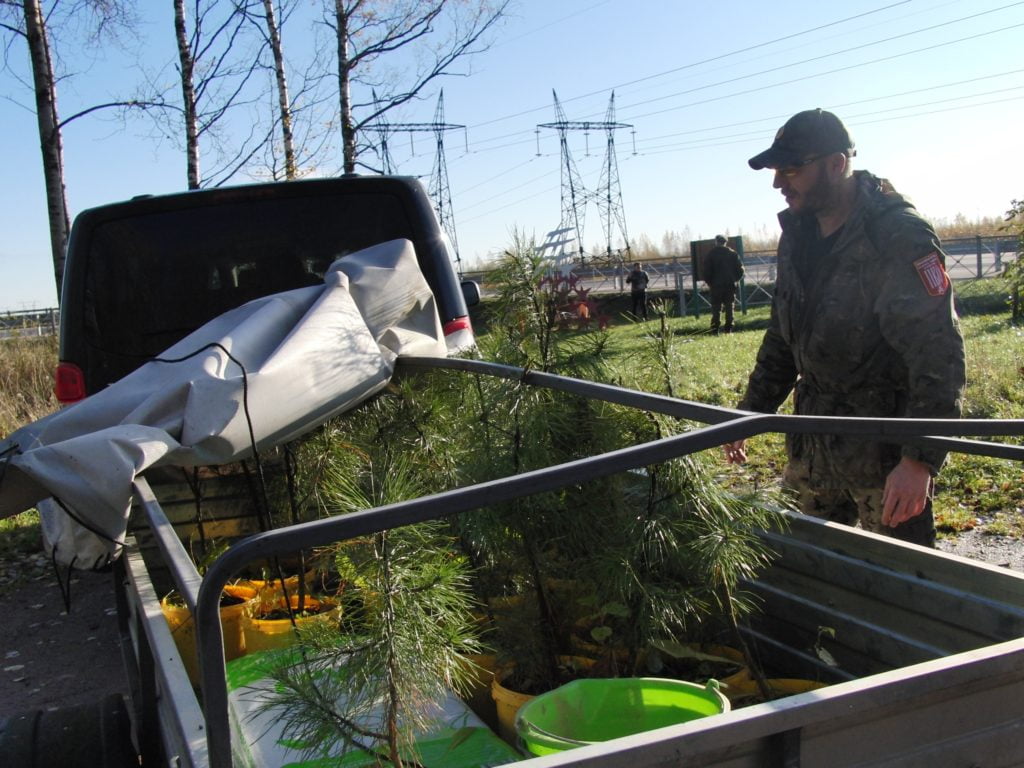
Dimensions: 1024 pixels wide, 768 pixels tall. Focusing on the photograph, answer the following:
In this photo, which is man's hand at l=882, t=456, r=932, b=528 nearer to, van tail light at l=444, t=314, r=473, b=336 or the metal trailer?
the metal trailer

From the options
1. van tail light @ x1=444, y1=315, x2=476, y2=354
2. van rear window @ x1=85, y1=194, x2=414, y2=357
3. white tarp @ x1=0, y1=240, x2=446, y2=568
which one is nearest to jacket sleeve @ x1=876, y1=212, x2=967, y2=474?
white tarp @ x1=0, y1=240, x2=446, y2=568

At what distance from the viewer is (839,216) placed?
3143 millimetres

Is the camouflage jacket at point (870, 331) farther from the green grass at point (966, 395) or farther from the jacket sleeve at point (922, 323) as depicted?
the green grass at point (966, 395)

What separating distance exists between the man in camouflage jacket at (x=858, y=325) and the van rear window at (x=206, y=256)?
5.88 ft

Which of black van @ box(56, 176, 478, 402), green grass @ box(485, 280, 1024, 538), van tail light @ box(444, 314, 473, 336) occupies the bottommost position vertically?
green grass @ box(485, 280, 1024, 538)

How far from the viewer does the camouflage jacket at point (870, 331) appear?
110 inches

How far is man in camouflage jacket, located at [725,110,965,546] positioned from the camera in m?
2.78

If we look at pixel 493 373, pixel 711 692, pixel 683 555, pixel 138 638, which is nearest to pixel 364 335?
pixel 493 373

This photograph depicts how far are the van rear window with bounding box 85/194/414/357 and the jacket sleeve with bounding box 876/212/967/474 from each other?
2.11 meters

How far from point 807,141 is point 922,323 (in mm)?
639

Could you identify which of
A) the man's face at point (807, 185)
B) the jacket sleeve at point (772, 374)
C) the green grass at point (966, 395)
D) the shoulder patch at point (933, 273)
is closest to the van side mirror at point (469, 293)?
the green grass at point (966, 395)

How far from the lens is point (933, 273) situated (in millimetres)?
2826

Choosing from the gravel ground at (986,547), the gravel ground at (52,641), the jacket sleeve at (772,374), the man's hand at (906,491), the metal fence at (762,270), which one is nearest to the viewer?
the man's hand at (906,491)

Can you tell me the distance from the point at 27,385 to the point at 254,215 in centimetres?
811
